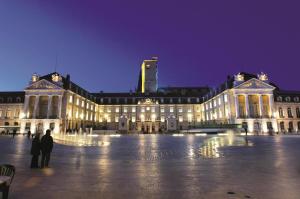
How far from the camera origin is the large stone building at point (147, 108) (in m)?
61.7

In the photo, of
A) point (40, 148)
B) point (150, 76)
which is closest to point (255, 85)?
point (150, 76)

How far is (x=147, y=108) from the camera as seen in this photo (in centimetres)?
8606

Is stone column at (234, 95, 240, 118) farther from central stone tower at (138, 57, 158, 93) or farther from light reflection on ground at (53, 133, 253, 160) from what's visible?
central stone tower at (138, 57, 158, 93)

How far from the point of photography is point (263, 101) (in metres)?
65.7

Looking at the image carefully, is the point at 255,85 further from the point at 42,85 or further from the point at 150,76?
the point at 42,85

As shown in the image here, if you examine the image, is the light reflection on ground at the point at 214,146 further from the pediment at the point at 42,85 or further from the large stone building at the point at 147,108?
the pediment at the point at 42,85

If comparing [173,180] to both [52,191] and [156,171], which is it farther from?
[52,191]

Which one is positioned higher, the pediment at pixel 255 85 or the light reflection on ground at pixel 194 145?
the pediment at pixel 255 85

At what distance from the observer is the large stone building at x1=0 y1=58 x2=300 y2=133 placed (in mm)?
61716

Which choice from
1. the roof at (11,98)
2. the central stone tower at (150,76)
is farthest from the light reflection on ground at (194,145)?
the central stone tower at (150,76)

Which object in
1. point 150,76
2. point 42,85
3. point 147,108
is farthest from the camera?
point 150,76

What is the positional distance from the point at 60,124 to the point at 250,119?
56.4 m

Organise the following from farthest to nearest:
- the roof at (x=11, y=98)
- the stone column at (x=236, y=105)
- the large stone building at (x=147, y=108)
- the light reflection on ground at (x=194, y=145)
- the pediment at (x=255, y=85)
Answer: the roof at (x=11, y=98), the pediment at (x=255, y=85), the large stone building at (x=147, y=108), the stone column at (x=236, y=105), the light reflection on ground at (x=194, y=145)

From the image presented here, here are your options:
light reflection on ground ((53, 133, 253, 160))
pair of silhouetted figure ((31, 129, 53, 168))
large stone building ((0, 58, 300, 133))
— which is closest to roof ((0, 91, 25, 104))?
large stone building ((0, 58, 300, 133))
